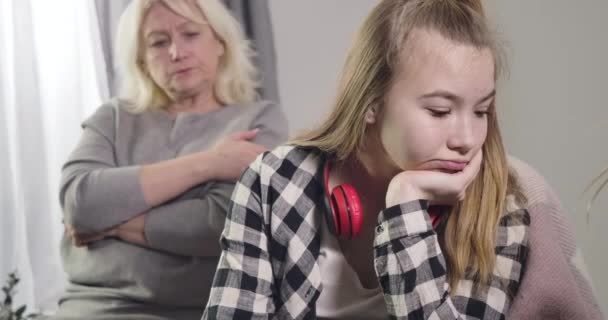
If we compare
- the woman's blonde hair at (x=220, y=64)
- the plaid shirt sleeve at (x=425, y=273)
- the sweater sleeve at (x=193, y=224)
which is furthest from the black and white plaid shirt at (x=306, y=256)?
the woman's blonde hair at (x=220, y=64)

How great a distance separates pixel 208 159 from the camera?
1.36m

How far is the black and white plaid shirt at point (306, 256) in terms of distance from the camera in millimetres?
885

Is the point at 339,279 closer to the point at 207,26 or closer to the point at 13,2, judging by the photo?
the point at 207,26

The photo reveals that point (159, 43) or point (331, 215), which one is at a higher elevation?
point (159, 43)

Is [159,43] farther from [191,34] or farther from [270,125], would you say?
[270,125]

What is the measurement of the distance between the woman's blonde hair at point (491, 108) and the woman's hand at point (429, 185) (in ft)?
0.15

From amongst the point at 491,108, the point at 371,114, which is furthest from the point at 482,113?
the point at 371,114

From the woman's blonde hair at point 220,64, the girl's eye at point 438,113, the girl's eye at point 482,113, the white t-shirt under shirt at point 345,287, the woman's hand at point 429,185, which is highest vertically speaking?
the woman's blonde hair at point 220,64

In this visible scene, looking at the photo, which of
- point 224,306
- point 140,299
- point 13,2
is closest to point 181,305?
point 140,299

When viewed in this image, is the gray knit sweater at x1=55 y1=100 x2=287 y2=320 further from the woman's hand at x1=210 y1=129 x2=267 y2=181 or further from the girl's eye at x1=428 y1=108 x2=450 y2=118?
the girl's eye at x1=428 y1=108 x2=450 y2=118

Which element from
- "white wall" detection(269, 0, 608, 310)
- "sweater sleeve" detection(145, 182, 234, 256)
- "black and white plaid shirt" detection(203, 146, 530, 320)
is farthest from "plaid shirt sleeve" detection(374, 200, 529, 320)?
"white wall" detection(269, 0, 608, 310)

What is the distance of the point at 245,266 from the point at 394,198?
0.24 meters

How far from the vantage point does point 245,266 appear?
99 cm

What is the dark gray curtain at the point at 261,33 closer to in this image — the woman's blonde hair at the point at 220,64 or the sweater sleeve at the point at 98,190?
the woman's blonde hair at the point at 220,64
